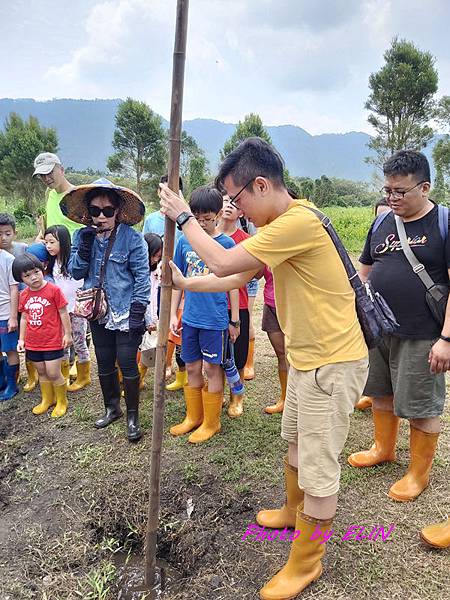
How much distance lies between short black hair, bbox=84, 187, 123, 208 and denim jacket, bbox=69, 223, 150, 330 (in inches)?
8.2

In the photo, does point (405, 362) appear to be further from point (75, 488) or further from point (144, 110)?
point (144, 110)

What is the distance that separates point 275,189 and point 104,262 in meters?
1.96

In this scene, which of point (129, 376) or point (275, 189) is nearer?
point (275, 189)

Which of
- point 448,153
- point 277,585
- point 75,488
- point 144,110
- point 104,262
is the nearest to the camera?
point 277,585

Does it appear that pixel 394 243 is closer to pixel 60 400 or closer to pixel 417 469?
pixel 417 469

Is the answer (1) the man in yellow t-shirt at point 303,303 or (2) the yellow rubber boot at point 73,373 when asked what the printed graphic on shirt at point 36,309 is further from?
(1) the man in yellow t-shirt at point 303,303

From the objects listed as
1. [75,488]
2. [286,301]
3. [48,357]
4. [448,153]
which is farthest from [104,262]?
[448,153]

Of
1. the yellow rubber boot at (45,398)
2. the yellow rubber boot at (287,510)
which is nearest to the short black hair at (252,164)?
the yellow rubber boot at (287,510)

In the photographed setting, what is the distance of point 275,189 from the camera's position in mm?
1838

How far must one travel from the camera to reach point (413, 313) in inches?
103

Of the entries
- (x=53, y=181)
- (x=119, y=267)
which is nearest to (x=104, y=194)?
(x=119, y=267)

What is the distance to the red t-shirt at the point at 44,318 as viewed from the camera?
12.9 feet

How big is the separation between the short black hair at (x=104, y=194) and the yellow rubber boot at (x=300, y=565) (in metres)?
2.45

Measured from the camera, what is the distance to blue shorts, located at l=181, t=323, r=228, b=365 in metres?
3.39
